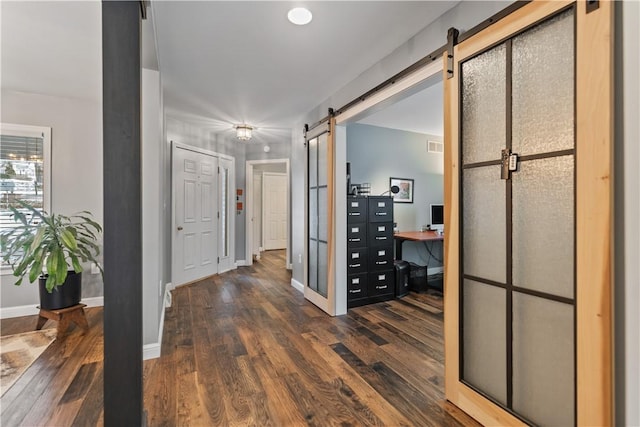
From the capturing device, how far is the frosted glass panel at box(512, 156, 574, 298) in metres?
1.31

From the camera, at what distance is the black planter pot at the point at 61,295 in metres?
2.83

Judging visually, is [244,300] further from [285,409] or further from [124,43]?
[124,43]

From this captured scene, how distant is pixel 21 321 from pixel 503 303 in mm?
4455

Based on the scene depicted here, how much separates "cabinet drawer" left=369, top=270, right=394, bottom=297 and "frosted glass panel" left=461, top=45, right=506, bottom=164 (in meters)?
2.28

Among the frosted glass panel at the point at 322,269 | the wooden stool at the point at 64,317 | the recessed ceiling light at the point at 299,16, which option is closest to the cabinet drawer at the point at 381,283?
the frosted glass panel at the point at 322,269

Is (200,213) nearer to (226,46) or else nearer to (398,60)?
(226,46)

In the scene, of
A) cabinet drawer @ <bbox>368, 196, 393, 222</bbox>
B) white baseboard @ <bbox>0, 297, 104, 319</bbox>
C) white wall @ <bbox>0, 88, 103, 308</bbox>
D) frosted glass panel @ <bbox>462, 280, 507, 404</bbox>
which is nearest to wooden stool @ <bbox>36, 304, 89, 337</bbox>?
white baseboard @ <bbox>0, 297, 104, 319</bbox>

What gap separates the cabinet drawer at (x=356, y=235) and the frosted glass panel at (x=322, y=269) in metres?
0.31

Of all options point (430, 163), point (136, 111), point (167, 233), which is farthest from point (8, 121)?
point (430, 163)

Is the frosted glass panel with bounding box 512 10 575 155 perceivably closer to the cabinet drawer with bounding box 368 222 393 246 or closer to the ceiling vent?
the cabinet drawer with bounding box 368 222 393 246

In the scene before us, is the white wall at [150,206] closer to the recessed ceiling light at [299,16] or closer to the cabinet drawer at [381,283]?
the recessed ceiling light at [299,16]

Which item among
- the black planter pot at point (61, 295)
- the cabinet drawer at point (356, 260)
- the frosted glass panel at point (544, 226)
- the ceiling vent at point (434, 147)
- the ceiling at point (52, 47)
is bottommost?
the black planter pot at point (61, 295)

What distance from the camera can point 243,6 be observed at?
6.34 ft

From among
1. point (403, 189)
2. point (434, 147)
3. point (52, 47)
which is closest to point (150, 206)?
point (52, 47)
